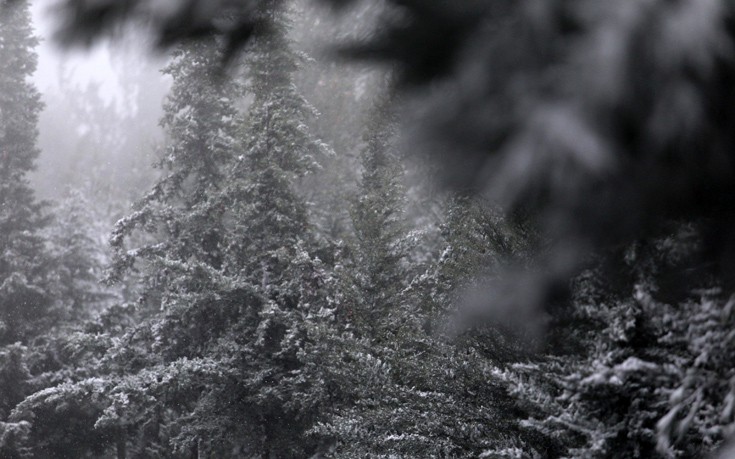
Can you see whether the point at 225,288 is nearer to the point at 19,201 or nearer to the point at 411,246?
the point at 411,246

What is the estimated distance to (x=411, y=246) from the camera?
599 inches

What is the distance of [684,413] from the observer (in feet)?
13.5

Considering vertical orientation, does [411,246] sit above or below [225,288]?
below

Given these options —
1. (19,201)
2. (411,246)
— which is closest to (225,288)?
(411,246)

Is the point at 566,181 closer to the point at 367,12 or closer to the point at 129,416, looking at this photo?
the point at 367,12

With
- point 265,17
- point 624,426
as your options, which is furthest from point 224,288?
point 265,17

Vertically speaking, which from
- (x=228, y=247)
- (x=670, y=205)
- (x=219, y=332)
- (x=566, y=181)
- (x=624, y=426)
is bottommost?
(x=566, y=181)

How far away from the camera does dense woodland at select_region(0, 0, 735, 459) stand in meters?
1.40

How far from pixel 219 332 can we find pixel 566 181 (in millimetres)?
18364

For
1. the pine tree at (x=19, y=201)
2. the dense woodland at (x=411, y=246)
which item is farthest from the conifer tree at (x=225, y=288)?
the pine tree at (x=19, y=201)

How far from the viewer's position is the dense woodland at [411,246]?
4.59 ft

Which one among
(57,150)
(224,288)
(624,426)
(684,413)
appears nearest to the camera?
(684,413)

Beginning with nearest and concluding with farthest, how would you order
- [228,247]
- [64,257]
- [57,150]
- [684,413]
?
[684,413]
[228,247]
[64,257]
[57,150]

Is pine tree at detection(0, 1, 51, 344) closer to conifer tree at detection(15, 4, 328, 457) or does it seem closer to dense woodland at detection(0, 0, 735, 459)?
dense woodland at detection(0, 0, 735, 459)
